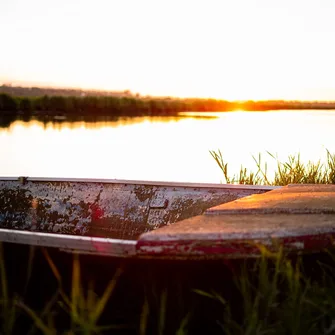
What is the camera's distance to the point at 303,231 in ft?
8.93

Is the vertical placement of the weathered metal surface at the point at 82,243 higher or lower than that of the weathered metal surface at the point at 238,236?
lower

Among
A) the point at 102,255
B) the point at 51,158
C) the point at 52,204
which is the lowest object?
the point at 51,158

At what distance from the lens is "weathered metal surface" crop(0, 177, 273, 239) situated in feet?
16.9

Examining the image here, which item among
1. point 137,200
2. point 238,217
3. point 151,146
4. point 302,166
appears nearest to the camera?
point 238,217

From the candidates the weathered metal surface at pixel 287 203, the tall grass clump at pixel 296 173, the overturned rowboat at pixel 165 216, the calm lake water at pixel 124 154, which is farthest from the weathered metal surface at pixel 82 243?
the calm lake water at pixel 124 154

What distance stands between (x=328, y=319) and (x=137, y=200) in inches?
116

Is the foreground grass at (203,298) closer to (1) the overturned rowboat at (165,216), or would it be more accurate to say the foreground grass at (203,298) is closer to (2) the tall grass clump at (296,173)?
(1) the overturned rowboat at (165,216)

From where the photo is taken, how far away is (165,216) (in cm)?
523

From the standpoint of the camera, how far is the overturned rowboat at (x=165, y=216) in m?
2.67

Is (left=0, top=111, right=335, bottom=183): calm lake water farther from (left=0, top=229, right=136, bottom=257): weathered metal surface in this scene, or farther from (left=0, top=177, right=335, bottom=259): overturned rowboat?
(left=0, top=229, right=136, bottom=257): weathered metal surface

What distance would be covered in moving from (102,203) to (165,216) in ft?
2.30

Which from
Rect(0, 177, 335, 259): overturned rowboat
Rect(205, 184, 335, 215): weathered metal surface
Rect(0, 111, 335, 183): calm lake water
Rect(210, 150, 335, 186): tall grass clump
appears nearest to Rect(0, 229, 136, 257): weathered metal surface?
Rect(0, 177, 335, 259): overturned rowboat

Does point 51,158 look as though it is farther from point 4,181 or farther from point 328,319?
point 328,319

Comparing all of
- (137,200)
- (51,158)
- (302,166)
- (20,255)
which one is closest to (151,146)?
(51,158)
